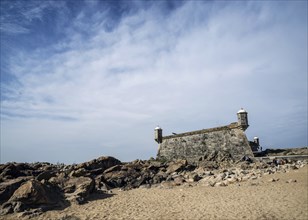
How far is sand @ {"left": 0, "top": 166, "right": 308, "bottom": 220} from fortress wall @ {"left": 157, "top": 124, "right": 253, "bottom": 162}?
10289 millimetres

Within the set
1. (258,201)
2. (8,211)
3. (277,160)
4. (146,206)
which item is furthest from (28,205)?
(277,160)

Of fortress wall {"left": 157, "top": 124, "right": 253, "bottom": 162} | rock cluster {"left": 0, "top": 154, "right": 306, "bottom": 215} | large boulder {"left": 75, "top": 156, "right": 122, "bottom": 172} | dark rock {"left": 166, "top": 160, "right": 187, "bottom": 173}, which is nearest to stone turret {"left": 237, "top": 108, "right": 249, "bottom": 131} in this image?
fortress wall {"left": 157, "top": 124, "right": 253, "bottom": 162}

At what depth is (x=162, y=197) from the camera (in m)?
15.5

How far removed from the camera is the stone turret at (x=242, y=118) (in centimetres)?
2739

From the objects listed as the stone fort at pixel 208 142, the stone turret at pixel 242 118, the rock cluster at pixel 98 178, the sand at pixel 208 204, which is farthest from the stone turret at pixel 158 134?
the sand at pixel 208 204

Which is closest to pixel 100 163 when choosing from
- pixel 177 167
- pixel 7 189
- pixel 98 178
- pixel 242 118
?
pixel 98 178

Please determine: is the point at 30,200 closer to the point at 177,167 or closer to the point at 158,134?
the point at 177,167

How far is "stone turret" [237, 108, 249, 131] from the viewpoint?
27.4 metres

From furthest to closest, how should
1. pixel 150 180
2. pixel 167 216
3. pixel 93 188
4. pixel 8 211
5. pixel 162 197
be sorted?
pixel 150 180 < pixel 93 188 < pixel 162 197 < pixel 8 211 < pixel 167 216

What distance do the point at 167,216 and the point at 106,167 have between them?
47.7 feet

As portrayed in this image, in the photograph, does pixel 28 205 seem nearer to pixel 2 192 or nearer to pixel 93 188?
pixel 2 192

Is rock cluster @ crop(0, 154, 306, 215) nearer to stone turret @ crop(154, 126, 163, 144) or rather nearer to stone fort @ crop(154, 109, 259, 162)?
stone fort @ crop(154, 109, 259, 162)

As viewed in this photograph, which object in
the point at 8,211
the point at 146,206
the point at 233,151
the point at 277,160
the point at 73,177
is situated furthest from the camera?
the point at 233,151

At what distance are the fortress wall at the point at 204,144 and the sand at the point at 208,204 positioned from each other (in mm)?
10289
